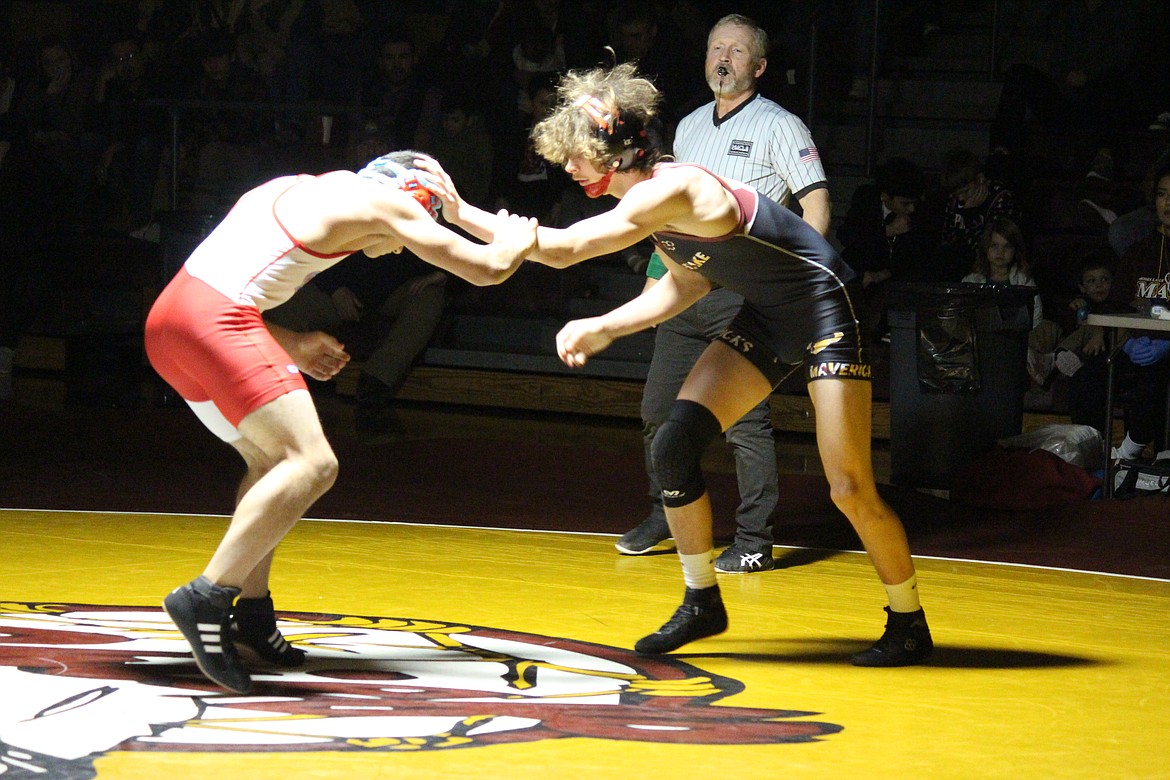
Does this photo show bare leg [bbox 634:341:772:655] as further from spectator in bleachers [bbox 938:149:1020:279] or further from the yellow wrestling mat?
spectator in bleachers [bbox 938:149:1020:279]

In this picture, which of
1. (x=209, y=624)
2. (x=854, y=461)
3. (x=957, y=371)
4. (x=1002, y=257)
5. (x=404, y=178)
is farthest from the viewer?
(x=1002, y=257)

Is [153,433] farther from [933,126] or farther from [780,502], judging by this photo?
[933,126]

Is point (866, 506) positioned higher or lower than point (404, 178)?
lower

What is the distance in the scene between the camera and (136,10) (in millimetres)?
11172

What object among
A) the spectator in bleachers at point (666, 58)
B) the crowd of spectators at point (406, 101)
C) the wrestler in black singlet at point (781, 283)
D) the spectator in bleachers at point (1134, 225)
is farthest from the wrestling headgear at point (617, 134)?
the spectator in bleachers at point (666, 58)

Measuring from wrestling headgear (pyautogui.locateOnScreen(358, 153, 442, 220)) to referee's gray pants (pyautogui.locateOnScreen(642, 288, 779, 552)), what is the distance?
1684 millimetres

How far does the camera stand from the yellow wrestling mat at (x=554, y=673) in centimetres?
277

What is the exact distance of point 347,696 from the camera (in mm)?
3133

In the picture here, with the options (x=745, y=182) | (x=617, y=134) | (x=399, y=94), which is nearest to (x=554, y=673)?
(x=617, y=134)

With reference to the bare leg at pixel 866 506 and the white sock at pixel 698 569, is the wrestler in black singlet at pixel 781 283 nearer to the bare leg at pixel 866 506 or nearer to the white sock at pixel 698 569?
the bare leg at pixel 866 506

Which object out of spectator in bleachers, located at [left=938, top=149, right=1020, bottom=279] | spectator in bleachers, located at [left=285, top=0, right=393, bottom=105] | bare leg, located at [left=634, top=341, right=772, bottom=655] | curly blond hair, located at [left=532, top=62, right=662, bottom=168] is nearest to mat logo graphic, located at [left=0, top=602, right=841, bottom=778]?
bare leg, located at [left=634, top=341, right=772, bottom=655]

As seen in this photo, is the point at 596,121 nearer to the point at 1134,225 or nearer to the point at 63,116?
the point at 1134,225

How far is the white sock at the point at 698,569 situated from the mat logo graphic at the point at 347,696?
0.26 metres

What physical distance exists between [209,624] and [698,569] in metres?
1.26
